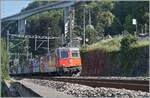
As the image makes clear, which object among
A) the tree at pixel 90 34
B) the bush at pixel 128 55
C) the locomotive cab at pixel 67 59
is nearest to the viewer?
the locomotive cab at pixel 67 59

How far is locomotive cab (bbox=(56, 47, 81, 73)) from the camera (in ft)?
102

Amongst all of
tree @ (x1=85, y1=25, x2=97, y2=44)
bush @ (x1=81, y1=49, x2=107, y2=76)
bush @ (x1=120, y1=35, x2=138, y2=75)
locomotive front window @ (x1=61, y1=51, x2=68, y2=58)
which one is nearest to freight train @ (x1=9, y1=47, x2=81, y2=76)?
locomotive front window @ (x1=61, y1=51, x2=68, y2=58)

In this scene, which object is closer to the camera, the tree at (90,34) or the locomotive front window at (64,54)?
the locomotive front window at (64,54)

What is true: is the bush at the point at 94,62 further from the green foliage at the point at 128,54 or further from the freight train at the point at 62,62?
the freight train at the point at 62,62

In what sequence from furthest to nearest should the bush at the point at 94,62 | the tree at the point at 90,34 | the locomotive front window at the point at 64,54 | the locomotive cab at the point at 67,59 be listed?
the tree at the point at 90,34 < the bush at the point at 94,62 < the locomotive front window at the point at 64,54 < the locomotive cab at the point at 67,59

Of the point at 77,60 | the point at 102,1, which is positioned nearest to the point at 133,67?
the point at 77,60

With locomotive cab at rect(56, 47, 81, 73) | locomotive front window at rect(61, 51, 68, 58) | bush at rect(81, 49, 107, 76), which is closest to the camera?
locomotive cab at rect(56, 47, 81, 73)

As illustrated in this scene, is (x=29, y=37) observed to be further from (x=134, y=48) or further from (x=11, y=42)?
(x=134, y=48)

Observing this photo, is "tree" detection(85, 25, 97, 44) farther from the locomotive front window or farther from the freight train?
the locomotive front window

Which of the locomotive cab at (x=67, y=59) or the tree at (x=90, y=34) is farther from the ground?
the tree at (x=90, y=34)

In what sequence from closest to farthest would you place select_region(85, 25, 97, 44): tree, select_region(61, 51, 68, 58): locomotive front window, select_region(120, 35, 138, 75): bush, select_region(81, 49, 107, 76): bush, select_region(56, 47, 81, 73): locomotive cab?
select_region(56, 47, 81, 73): locomotive cab, select_region(61, 51, 68, 58): locomotive front window, select_region(120, 35, 138, 75): bush, select_region(81, 49, 107, 76): bush, select_region(85, 25, 97, 44): tree

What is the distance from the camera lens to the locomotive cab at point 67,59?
31.0 metres

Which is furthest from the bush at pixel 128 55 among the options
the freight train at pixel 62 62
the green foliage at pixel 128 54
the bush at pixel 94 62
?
the freight train at pixel 62 62

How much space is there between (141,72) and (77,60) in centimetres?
476
